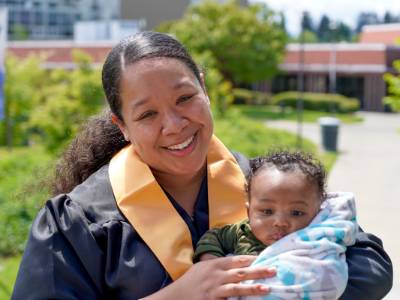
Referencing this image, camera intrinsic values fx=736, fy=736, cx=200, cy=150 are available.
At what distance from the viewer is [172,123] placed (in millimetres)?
2066

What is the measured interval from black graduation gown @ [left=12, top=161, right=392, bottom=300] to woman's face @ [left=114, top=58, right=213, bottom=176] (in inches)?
8.8

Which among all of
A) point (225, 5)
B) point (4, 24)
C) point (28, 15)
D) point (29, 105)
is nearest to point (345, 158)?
point (29, 105)

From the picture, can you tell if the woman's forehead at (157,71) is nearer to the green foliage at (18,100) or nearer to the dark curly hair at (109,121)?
the dark curly hair at (109,121)

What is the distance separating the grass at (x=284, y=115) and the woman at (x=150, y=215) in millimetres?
25198

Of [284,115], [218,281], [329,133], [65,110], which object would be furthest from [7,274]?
[284,115]

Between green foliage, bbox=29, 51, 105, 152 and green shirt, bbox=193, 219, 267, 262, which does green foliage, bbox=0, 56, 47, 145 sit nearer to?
green foliage, bbox=29, 51, 105, 152

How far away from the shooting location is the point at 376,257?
216 cm

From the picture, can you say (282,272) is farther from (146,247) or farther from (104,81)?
(104,81)

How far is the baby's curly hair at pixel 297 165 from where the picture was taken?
2.06 meters

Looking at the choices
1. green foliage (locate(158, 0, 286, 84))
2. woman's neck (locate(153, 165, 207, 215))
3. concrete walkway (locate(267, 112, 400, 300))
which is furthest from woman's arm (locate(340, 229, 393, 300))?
green foliage (locate(158, 0, 286, 84))

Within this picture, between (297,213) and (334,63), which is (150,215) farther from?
(334,63)

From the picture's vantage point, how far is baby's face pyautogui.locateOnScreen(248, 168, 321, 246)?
2.01 metres

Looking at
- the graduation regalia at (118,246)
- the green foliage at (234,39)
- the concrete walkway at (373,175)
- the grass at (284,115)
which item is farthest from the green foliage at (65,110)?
the green foliage at (234,39)

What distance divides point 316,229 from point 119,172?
629 mm
